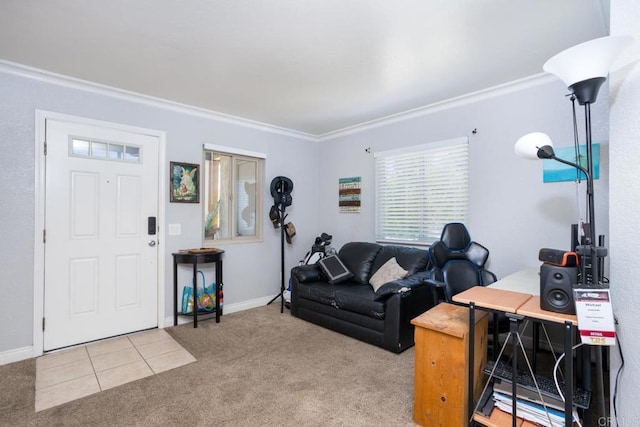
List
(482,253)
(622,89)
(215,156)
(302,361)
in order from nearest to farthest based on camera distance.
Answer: (622,89), (302,361), (482,253), (215,156)

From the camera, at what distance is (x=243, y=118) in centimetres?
413

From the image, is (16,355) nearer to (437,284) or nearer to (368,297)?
(368,297)

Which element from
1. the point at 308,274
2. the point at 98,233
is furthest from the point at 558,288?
the point at 98,233

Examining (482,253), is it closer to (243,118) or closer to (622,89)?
(622,89)

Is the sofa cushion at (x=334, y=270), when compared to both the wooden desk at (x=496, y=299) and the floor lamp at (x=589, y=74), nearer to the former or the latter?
the wooden desk at (x=496, y=299)

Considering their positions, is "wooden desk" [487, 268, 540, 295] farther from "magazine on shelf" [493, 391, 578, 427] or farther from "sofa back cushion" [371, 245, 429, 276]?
"sofa back cushion" [371, 245, 429, 276]

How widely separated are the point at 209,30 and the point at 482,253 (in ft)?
9.78

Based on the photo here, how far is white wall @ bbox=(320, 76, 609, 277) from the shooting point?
108 inches

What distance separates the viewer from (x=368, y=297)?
3.08 meters

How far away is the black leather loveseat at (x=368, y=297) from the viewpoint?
2869 millimetres

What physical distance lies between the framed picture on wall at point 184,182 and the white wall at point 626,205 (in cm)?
367

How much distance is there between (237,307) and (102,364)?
164 centimetres

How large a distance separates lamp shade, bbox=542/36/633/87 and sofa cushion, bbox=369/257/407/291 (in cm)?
223

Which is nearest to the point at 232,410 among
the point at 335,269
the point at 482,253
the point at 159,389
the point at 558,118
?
the point at 159,389
